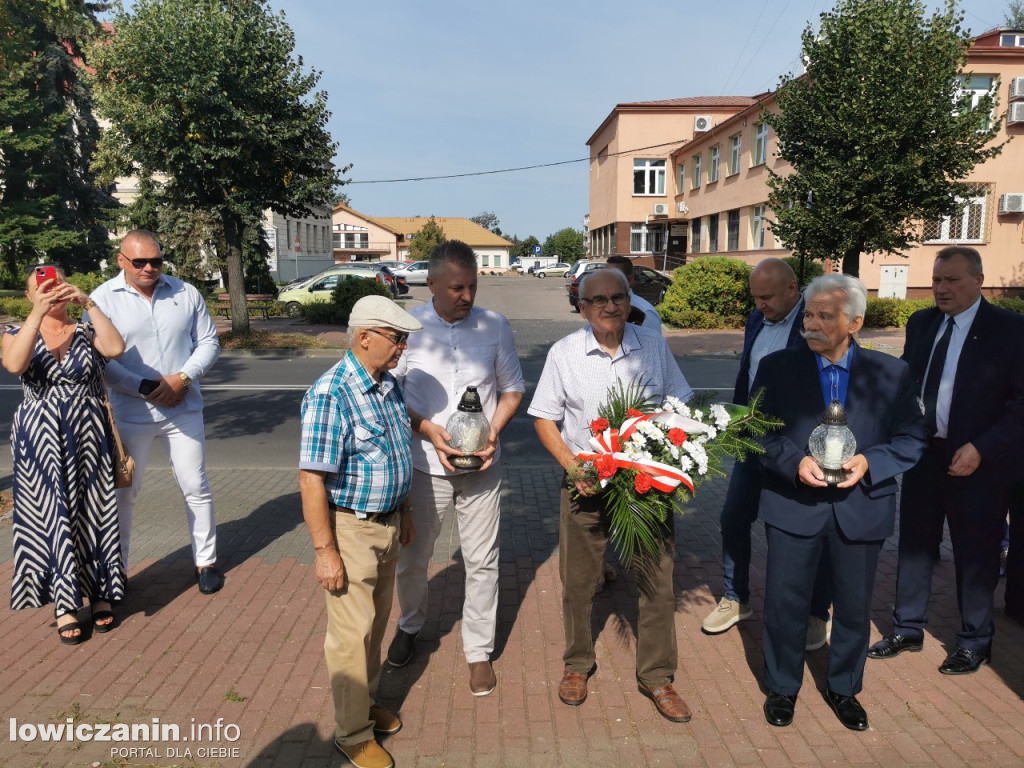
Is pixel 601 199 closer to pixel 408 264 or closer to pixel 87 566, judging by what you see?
pixel 408 264

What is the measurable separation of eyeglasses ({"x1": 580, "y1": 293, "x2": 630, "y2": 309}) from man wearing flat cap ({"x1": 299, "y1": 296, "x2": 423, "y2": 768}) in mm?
801

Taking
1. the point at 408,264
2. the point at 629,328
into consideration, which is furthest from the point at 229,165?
the point at 408,264

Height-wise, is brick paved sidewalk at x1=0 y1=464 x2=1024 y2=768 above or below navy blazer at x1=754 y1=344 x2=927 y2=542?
below

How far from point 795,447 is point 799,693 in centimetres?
128

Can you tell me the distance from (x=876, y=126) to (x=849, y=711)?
15.8m

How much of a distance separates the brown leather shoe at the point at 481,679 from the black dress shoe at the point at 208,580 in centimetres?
189

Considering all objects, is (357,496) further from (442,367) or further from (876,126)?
(876,126)

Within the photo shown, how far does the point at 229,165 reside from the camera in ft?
50.2

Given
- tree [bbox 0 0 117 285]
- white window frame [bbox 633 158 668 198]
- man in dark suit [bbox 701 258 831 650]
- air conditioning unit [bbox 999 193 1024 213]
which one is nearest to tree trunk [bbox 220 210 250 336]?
tree [bbox 0 0 117 285]

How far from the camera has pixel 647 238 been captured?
45.3 m

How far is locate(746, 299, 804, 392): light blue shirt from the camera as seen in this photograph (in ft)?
12.8

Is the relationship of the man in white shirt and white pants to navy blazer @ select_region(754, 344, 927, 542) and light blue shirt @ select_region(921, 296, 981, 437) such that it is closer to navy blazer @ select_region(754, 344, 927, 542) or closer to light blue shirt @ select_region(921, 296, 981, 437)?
navy blazer @ select_region(754, 344, 927, 542)

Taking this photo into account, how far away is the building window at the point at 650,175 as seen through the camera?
44.7 m

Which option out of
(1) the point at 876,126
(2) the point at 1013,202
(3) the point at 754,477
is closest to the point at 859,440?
(3) the point at 754,477
